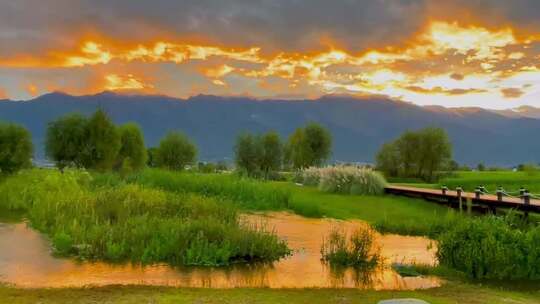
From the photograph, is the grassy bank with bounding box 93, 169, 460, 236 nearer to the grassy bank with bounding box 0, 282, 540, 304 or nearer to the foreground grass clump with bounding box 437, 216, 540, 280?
the foreground grass clump with bounding box 437, 216, 540, 280

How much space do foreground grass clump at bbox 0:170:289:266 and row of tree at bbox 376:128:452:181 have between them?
38744 mm

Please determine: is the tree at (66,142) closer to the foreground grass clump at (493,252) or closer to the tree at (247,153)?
the tree at (247,153)

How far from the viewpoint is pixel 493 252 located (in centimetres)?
1226

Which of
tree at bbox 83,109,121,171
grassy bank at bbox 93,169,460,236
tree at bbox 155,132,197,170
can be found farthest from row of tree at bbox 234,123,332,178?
grassy bank at bbox 93,169,460,236

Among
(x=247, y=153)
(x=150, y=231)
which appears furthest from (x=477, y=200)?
(x=247, y=153)

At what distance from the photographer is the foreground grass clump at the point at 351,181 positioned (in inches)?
1178

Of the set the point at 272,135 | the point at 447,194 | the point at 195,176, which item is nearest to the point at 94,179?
the point at 195,176

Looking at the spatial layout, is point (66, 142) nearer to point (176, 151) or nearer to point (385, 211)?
point (176, 151)

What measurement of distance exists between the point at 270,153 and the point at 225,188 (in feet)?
117

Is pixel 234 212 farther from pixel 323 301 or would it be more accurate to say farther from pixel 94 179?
pixel 94 179

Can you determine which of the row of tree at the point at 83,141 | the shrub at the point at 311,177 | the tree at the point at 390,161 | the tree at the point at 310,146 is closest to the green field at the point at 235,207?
the shrub at the point at 311,177

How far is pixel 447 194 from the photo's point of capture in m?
26.7

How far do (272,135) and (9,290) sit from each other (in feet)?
178

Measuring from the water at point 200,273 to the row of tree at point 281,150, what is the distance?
43.4 metres
